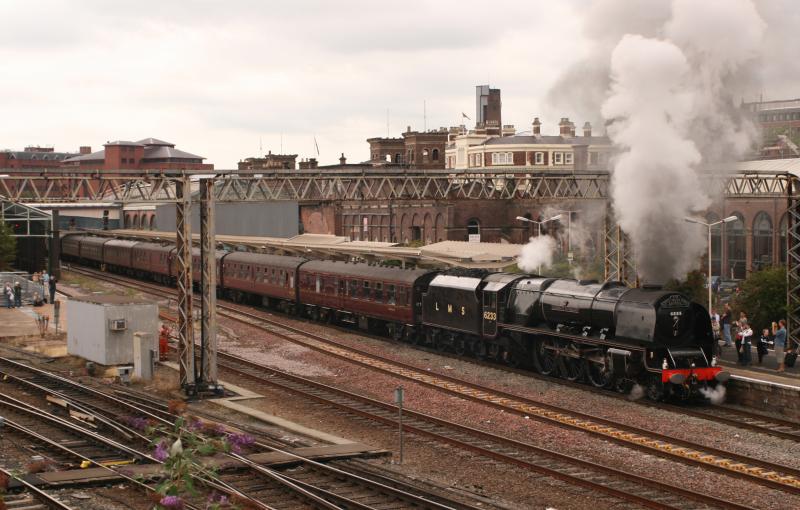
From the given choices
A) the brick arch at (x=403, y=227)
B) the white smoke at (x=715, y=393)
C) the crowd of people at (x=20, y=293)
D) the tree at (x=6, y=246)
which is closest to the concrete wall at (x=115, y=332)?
the white smoke at (x=715, y=393)

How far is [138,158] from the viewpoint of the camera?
458 ft

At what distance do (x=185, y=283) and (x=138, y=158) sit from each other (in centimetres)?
11954

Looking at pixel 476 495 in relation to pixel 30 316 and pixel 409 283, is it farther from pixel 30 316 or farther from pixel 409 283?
pixel 30 316

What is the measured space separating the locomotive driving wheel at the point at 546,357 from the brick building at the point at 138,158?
108 metres

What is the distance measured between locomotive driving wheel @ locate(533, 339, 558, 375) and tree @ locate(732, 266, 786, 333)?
8.12 metres

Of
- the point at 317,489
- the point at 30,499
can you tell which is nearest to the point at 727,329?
the point at 317,489

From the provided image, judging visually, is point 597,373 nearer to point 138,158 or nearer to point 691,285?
point 691,285

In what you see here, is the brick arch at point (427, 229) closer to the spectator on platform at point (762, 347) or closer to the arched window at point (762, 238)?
the arched window at point (762, 238)

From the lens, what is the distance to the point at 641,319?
23.1 metres

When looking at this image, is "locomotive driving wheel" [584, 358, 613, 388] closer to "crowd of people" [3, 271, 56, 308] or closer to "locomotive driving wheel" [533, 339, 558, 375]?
"locomotive driving wheel" [533, 339, 558, 375]

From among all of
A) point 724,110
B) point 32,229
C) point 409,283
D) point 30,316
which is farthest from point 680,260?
point 32,229

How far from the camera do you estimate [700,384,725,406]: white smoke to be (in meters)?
23.6

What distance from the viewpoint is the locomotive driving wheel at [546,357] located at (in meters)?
26.8

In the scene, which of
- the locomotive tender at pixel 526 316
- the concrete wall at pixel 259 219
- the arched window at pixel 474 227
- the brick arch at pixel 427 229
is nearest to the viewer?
the locomotive tender at pixel 526 316
